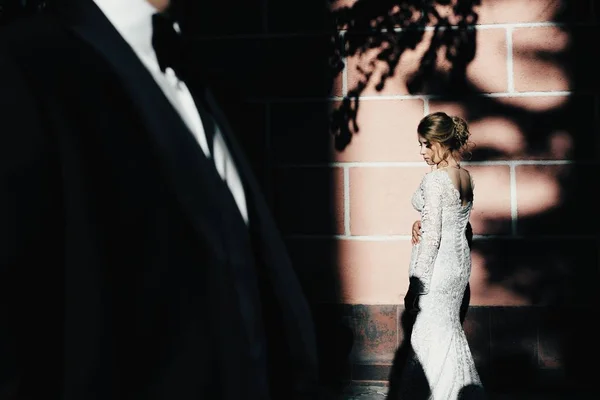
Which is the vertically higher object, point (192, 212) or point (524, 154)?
point (524, 154)

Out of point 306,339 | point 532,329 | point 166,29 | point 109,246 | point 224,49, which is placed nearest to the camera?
point 109,246

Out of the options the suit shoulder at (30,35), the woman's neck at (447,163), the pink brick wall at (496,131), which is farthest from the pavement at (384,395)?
the suit shoulder at (30,35)

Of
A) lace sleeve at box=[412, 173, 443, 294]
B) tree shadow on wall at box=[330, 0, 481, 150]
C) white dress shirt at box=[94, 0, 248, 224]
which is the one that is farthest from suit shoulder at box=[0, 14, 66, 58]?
tree shadow on wall at box=[330, 0, 481, 150]

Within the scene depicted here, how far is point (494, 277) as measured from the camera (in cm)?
467

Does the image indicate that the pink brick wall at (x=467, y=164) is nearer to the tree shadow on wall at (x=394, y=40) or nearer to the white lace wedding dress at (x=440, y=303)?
the tree shadow on wall at (x=394, y=40)

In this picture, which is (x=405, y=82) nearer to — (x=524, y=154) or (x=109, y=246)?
(x=524, y=154)

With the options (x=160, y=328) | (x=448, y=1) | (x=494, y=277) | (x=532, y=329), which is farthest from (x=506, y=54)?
(x=160, y=328)

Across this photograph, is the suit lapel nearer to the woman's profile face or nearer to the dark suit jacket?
the dark suit jacket

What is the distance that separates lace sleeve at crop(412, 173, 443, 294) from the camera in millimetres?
3451

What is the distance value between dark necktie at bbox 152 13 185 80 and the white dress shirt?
0.01 m

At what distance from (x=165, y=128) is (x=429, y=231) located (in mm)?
2699

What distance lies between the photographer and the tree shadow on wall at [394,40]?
186 inches

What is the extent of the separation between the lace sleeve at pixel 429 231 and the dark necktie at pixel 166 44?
247 cm

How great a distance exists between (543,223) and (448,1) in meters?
1.66
